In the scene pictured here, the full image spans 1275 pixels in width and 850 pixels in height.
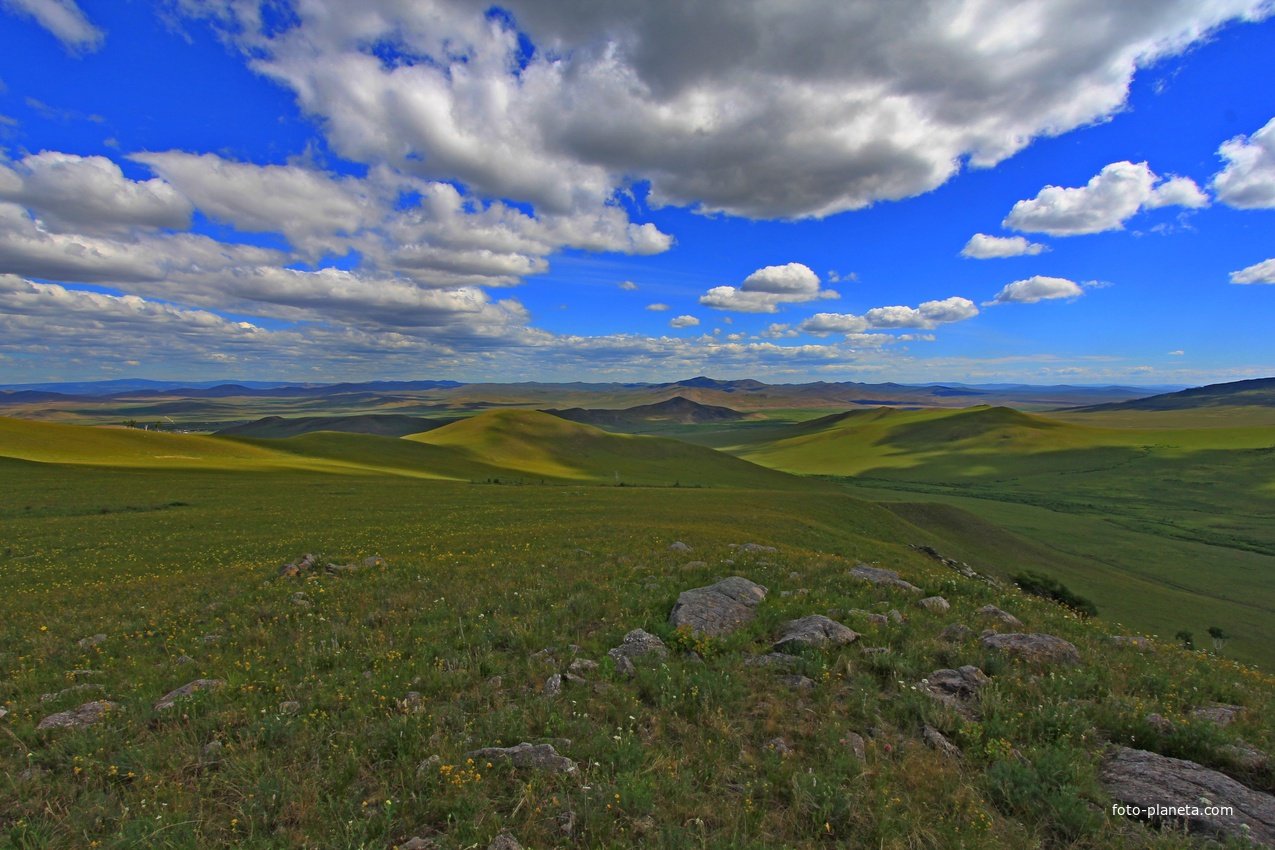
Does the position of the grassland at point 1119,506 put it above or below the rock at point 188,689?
below

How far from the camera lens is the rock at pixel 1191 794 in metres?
6.14

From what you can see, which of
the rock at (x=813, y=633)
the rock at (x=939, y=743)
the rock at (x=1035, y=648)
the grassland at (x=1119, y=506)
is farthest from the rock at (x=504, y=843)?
the grassland at (x=1119, y=506)

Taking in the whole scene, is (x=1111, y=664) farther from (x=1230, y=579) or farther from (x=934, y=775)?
(x=1230, y=579)

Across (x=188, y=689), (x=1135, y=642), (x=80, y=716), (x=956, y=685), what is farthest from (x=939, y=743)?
(x=80, y=716)

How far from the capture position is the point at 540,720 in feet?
27.2

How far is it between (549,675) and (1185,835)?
855cm

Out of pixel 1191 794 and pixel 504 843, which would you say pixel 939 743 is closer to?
pixel 1191 794

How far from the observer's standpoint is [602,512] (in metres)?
36.2

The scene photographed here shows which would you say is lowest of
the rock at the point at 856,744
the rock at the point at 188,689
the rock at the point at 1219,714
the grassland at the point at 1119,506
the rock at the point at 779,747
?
the grassland at the point at 1119,506

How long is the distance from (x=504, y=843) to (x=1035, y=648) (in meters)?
10.4

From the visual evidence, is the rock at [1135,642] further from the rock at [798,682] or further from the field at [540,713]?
the rock at [798,682]

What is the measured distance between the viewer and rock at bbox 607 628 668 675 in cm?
1044

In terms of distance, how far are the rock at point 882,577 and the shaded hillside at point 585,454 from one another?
76.5m

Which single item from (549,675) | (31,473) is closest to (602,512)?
(549,675)
